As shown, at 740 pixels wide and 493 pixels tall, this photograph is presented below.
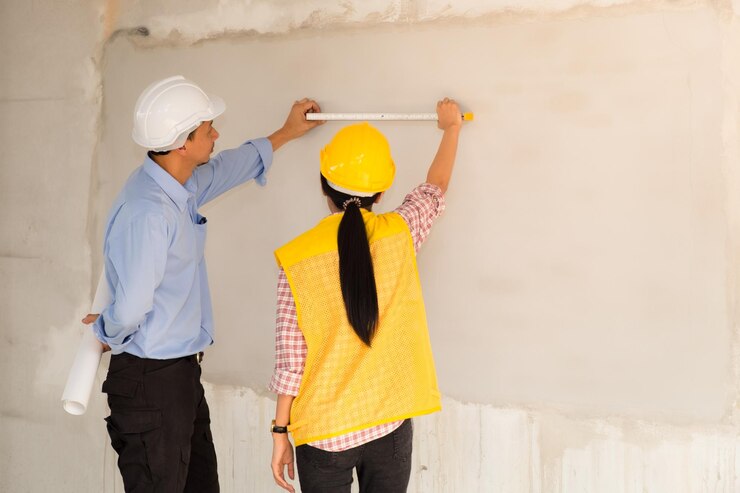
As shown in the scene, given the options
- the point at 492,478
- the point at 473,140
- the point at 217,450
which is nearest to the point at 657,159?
the point at 473,140

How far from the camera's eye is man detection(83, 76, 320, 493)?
206 centimetres

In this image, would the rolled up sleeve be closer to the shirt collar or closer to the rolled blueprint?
the shirt collar

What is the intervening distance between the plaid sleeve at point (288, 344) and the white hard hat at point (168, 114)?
53cm

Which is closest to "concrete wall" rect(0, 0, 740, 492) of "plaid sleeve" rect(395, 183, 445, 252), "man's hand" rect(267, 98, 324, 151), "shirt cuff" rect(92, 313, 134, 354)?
"man's hand" rect(267, 98, 324, 151)

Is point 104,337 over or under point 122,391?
over

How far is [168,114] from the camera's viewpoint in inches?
84.4

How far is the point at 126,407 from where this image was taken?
7.12 ft

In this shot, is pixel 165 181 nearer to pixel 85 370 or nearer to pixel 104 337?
pixel 104 337

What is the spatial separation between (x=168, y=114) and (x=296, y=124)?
497 mm

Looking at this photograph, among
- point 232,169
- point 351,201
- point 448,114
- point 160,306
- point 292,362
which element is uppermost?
point 448,114

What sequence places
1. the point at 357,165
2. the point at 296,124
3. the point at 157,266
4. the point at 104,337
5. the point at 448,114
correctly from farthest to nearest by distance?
the point at 296,124 → the point at 448,114 → the point at 104,337 → the point at 157,266 → the point at 357,165

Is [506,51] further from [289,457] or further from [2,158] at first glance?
[2,158]

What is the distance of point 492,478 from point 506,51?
1240 millimetres

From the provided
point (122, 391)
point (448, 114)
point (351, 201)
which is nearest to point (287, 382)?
point (351, 201)
